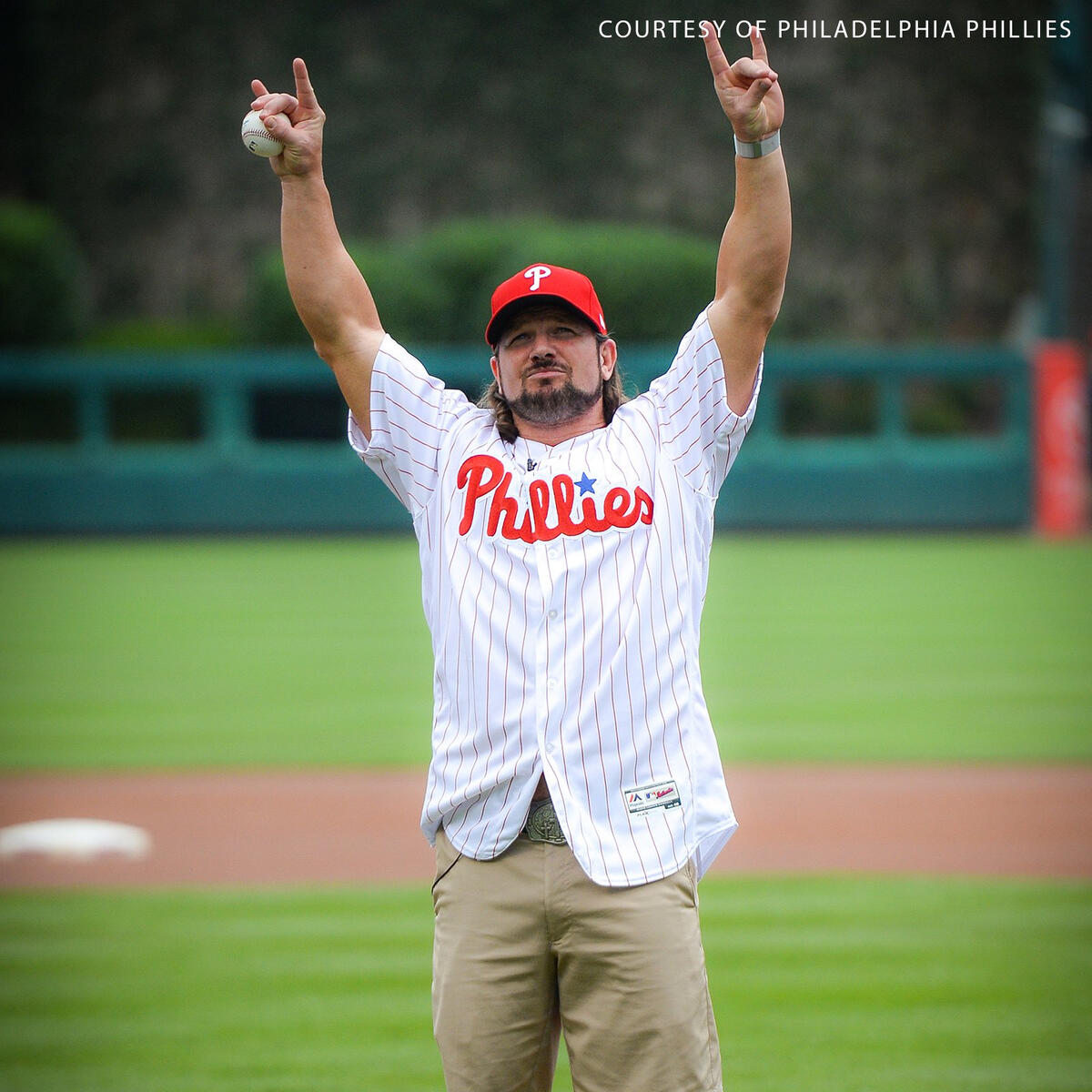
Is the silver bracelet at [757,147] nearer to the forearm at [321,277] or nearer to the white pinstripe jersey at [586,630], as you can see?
the white pinstripe jersey at [586,630]

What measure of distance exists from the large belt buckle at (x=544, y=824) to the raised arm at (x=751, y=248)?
0.89 meters

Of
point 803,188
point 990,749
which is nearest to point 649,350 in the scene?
point 803,188

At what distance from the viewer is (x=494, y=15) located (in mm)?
30875

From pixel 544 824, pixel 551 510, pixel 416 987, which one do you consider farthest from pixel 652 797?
pixel 416 987

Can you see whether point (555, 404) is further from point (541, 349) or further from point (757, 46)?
point (757, 46)

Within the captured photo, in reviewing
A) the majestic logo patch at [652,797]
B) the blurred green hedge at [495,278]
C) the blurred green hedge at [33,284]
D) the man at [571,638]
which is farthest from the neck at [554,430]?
the blurred green hedge at [33,284]

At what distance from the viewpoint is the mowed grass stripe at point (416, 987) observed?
4.51 m

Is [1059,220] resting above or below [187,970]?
above

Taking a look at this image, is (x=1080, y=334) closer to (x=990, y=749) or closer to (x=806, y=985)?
(x=990, y=749)

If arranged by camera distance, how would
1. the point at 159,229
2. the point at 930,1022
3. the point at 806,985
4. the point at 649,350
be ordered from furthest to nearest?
the point at 159,229 → the point at 649,350 → the point at 806,985 → the point at 930,1022

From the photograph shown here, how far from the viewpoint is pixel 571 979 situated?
9.64 ft

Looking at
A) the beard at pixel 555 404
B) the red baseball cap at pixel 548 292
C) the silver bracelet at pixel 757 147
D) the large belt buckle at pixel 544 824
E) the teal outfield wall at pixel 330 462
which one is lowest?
the large belt buckle at pixel 544 824

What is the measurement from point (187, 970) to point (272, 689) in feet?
18.8

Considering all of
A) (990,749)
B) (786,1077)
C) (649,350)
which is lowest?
(786,1077)
